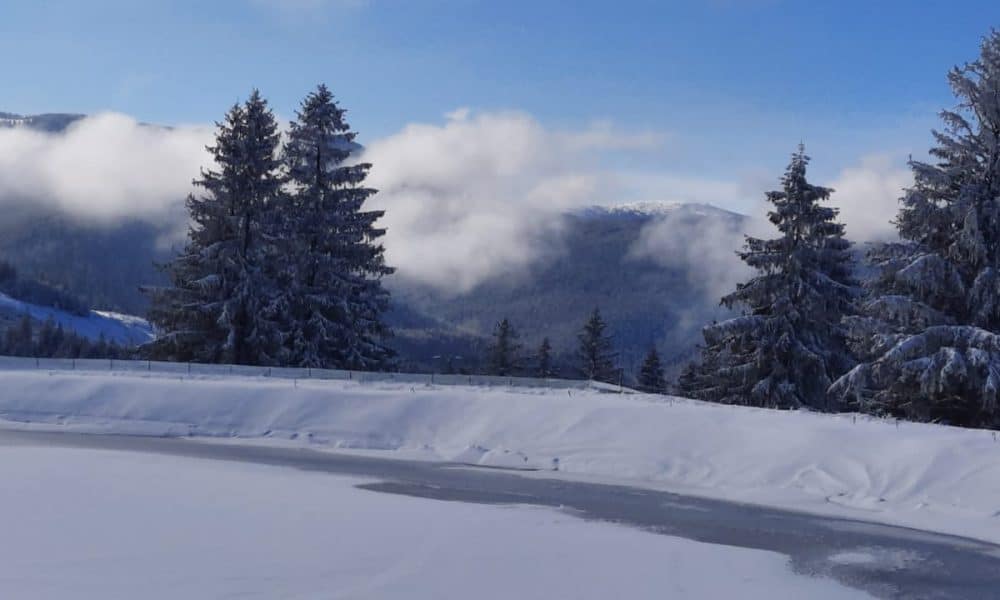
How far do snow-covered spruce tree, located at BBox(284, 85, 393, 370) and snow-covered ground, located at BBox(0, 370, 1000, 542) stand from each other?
8.13 metres

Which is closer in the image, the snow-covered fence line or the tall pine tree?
the snow-covered fence line

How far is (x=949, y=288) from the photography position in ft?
84.6

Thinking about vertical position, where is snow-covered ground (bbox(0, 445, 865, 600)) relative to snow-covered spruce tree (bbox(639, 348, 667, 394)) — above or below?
below

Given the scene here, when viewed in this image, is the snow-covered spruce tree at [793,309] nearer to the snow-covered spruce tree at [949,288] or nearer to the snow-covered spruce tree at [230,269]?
the snow-covered spruce tree at [949,288]

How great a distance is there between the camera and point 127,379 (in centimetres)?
2981

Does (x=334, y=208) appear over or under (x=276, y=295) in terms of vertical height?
over

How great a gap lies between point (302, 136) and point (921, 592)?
111ft

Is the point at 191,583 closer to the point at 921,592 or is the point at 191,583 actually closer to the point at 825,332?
the point at 921,592

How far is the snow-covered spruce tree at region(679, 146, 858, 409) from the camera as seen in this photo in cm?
3241

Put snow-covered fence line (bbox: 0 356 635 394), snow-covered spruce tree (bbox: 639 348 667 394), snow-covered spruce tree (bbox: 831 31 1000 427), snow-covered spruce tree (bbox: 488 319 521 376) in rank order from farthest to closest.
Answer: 1. snow-covered spruce tree (bbox: 639 348 667 394)
2. snow-covered spruce tree (bbox: 488 319 521 376)
3. snow-covered fence line (bbox: 0 356 635 394)
4. snow-covered spruce tree (bbox: 831 31 1000 427)

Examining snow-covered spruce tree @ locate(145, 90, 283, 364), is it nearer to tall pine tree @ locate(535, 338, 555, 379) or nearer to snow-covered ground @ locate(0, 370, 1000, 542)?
snow-covered ground @ locate(0, 370, 1000, 542)

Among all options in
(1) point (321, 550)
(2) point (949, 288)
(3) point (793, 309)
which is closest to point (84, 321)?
(3) point (793, 309)

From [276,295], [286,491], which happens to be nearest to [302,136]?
[276,295]

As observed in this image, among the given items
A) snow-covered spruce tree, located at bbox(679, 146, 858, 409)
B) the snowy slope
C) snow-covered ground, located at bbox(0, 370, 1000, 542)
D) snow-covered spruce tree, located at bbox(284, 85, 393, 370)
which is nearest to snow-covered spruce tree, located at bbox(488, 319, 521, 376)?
snow-covered spruce tree, located at bbox(284, 85, 393, 370)
